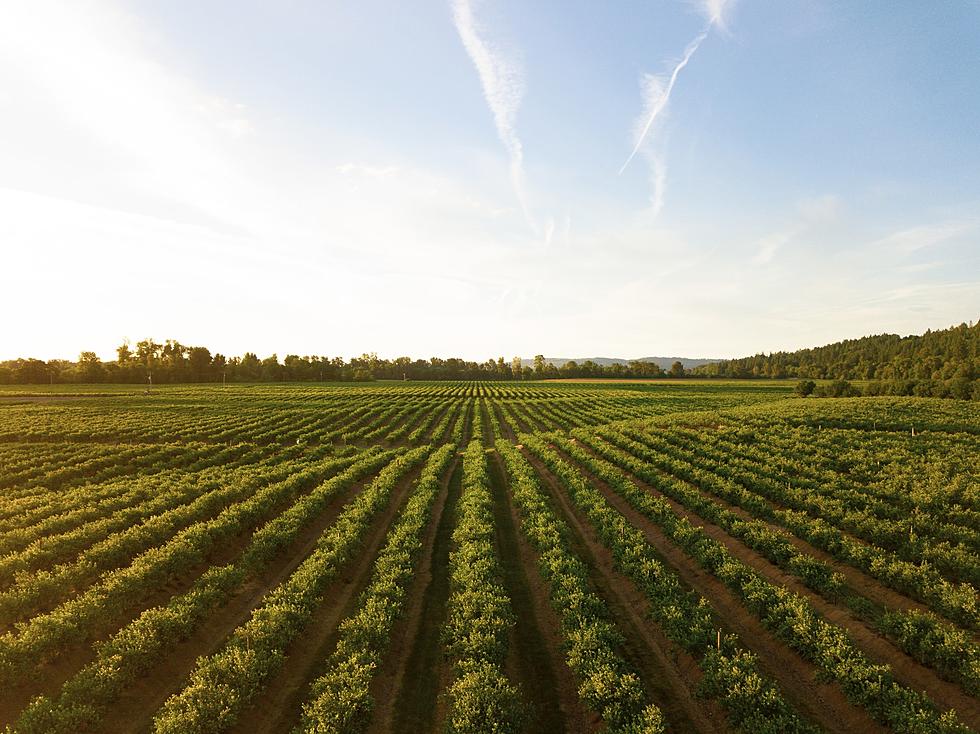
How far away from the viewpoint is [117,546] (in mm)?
17281

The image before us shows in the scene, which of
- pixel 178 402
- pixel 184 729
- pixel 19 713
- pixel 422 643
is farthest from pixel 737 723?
pixel 178 402

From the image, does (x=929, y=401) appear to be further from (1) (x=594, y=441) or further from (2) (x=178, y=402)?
(2) (x=178, y=402)

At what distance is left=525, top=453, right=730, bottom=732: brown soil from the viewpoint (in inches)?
414

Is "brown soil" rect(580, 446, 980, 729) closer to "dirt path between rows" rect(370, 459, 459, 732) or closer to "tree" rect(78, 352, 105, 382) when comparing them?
"dirt path between rows" rect(370, 459, 459, 732)

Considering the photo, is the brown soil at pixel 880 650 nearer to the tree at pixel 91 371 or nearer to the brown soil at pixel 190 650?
the brown soil at pixel 190 650

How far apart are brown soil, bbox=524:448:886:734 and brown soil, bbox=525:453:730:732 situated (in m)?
→ 2.33

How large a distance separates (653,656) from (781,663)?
3.80m

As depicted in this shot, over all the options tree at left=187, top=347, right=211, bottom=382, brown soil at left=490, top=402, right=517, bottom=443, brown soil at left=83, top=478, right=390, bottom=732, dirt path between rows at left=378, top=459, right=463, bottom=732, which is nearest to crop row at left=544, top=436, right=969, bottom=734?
dirt path between rows at left=378, top=459, right=463, bottom=732

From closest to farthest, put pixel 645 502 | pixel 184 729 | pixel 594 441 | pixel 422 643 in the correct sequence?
pixel 184 729, pixel 422 643, pixel 645 502, pixel 594 441

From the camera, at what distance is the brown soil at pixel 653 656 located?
34.5ft

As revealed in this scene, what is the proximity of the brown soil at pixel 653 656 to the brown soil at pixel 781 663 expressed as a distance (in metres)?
2.33

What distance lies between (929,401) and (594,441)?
57339 mm

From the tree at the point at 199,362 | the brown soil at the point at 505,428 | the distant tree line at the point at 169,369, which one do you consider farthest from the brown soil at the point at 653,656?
the tree at the point at 199,362

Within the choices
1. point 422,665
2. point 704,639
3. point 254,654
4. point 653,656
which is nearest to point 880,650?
point 704,639
